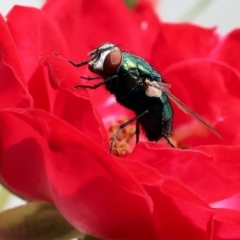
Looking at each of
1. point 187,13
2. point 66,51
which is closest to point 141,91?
point 66,51

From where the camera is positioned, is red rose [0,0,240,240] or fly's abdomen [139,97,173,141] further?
fly's abdomen [139,97,173,141]

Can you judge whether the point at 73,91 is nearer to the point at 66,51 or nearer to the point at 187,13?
the point at 66,51

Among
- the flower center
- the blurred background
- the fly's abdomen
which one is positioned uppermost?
the fly's abdomen

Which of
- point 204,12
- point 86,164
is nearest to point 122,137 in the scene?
point 86,164

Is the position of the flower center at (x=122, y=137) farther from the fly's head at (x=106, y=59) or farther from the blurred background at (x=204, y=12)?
the blurred background at (x=204, y=12)

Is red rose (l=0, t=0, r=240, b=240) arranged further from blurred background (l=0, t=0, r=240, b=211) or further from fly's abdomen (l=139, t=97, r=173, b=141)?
blurred background (l=0, t=0, r=240, b=211)

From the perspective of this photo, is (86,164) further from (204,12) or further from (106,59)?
(204,12)

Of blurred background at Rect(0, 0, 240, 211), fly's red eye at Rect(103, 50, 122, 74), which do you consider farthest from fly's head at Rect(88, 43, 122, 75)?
blurred background at Rect(0, 0, 240, 211)
